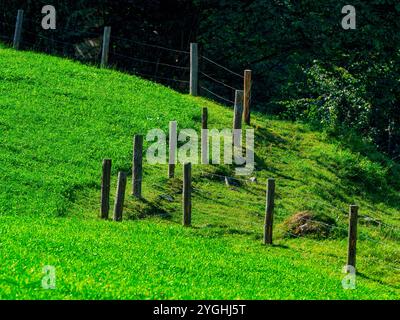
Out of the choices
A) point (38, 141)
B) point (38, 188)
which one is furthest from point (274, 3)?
point (38, 188)

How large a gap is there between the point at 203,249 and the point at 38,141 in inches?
371

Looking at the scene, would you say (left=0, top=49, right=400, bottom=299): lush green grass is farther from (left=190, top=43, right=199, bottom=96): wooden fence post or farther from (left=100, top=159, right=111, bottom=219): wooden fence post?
(left=190, top=43, right=199, bottom=96): wooden fence post

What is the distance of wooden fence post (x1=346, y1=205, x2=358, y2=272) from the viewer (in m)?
25.4

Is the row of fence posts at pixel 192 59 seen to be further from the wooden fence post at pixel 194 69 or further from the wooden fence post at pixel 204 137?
the wooden fence post at pixel 204 137

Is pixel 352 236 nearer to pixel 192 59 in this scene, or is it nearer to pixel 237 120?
pixel 237 120

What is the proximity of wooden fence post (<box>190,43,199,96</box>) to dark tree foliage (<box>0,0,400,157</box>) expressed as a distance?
8.16ft

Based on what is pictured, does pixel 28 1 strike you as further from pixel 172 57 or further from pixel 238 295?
pixel 238 295

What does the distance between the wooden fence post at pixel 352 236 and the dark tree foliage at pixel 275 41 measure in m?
16.4

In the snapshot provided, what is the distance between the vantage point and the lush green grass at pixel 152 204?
21.0 metres

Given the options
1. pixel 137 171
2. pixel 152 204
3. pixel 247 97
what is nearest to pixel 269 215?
pixel 152 204

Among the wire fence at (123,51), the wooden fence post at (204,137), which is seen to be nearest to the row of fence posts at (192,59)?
the wire fence at (123,51)

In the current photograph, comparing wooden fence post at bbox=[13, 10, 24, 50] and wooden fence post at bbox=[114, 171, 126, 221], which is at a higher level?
wooden fence post at bbox=[13, 10, 24, 50]

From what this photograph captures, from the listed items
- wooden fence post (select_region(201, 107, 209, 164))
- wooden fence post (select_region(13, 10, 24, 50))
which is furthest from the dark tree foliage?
wooden fence post (select_region(201, 107, 209, 164))

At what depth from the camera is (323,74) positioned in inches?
1672
